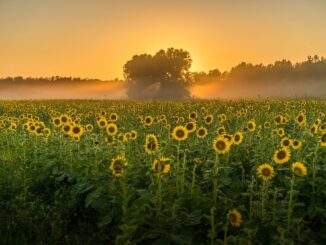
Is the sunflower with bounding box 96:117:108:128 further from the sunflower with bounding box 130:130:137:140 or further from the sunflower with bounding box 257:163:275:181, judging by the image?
the sunflower with bounding box 257:163:275:181

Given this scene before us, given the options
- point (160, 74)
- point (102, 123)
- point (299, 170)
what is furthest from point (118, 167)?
point (160, 74)

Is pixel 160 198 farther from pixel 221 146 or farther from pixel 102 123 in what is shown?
pixel 102 123

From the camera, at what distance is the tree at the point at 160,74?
257 ft

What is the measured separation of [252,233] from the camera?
5.30 meters

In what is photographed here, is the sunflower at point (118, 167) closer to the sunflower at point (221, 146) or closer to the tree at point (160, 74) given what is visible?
the sunflower at point (221, 146)

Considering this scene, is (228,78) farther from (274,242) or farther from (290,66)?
(274,242)

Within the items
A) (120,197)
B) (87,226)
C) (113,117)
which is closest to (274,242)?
(120,197)

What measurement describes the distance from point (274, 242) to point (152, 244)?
131 cm

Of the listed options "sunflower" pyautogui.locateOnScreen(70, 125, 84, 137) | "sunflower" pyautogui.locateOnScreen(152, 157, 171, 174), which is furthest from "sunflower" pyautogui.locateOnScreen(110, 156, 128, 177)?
"sunflower" pyautogui.locateOnScreen(70, 125, 84, 137)

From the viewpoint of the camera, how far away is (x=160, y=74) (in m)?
81.3

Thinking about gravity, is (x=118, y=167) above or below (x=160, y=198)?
above

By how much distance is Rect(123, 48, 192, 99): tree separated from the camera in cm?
7844

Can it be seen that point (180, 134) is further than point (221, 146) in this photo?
Yes

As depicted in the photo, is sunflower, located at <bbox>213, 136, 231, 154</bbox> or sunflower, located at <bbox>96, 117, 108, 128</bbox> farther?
sunflower, located at <bbox>96, 117, 108, 128</bbox>
